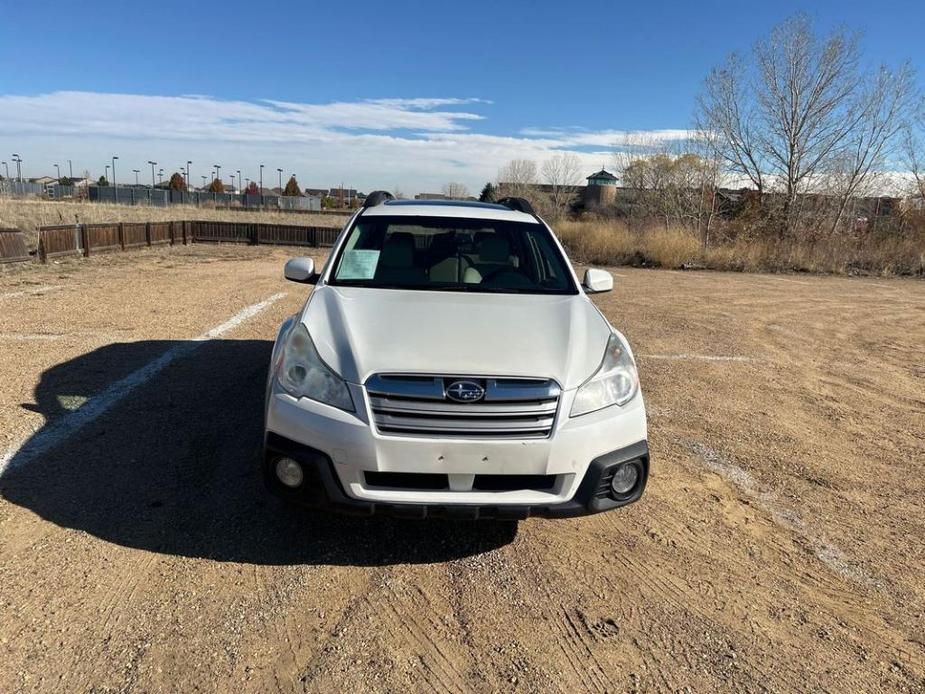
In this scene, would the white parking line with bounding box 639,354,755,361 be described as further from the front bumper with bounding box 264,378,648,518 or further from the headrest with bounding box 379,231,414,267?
the front bumper with bounding box 264,378,648,518

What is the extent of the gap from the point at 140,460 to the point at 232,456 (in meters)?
0.54

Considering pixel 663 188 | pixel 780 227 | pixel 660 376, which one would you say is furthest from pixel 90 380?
pixel 663 188

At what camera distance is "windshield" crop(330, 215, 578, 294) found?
12.4ft

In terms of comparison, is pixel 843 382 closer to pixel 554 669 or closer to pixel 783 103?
pixel 554 669

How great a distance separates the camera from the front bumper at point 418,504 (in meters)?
2.55

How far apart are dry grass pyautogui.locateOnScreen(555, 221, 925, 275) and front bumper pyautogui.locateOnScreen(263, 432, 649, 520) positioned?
61.3 ft

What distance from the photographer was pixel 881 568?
297 centimetres

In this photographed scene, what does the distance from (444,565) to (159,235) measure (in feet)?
60.5

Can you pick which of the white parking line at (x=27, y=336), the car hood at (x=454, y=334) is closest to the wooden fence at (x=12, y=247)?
the white parking line at (x=27, y=336)

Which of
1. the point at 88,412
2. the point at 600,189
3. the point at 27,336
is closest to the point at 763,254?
the point at 27,336

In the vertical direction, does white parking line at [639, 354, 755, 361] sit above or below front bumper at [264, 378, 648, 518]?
below

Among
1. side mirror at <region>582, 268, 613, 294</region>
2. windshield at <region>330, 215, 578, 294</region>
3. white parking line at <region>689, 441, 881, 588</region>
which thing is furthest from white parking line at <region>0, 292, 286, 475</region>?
white parking line at <region>689, 441, 881, 588</region>

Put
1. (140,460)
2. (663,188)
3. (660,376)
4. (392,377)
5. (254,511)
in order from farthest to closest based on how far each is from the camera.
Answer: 1. (663,188)
2. (660,376)
3. (140,460)
4. (254,511)
5. (392,377)

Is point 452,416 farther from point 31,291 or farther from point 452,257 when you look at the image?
point 31,291
